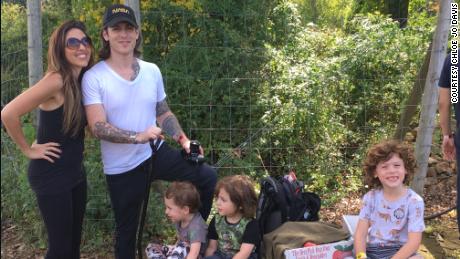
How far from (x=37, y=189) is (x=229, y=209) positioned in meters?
1.17

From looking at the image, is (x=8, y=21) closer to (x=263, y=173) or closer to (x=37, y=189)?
(x=37, y=189)

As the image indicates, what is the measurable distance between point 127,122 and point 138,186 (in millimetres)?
430

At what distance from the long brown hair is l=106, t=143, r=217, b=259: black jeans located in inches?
17.6

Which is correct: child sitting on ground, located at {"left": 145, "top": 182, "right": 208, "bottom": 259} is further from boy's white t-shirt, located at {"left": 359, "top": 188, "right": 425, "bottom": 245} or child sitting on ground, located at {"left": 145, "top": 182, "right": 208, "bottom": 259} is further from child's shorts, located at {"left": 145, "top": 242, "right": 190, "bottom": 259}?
boy's white t-shirt, located at {"left": 359, "top": 188, "right": 425, "bottom": 245}

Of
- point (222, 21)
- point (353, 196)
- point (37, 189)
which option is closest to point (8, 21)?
point (222, 21)

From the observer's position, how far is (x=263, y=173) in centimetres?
517

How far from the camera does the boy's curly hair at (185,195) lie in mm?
3125

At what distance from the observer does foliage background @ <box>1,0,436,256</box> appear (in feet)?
16.8

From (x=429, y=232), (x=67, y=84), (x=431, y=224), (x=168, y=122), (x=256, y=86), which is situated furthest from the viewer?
(x=256, y=86)

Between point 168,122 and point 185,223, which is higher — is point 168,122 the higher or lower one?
the higher one

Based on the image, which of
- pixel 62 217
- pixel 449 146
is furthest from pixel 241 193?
pixel 449 146

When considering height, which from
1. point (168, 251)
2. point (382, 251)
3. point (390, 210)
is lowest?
point (168, 251)

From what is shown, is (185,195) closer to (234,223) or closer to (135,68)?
(234,223)

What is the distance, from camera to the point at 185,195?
3.13 meters
